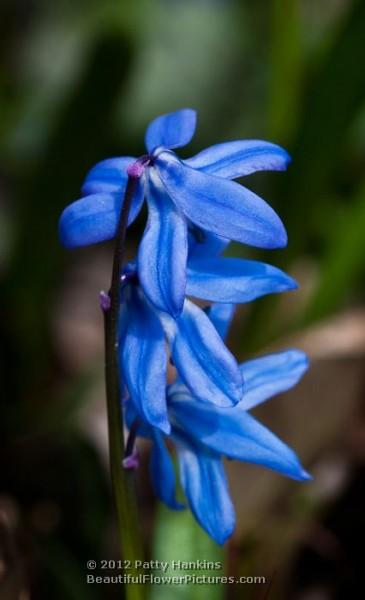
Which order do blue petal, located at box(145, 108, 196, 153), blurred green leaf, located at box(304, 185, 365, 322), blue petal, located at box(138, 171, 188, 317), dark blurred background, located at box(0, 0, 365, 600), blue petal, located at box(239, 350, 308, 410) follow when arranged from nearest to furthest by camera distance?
blue petal, located at box(138, 171, 188, 317)
blue petal, located at box(145, 108, 196, 153)
blue petal, located at box(239, 350, 308, 410)
dark blurred background, located at box(0, 0, 365, 600)
blurred green leaf, located at box(304, 185, 365, 322)

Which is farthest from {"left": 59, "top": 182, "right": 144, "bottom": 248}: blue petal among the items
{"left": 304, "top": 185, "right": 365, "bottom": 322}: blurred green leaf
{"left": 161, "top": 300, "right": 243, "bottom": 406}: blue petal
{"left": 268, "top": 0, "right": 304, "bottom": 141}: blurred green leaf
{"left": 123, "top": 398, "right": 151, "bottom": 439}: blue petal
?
{"left": 268, "top": 0, "right": 304, "bottom": 141}: blurred green leaf

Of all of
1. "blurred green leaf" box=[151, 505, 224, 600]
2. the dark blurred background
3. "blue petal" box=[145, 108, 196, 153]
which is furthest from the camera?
the dark blurred background

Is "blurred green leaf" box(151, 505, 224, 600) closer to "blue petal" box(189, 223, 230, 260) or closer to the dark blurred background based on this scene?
the dark blurred background

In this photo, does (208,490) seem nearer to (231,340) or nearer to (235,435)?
(235,435)

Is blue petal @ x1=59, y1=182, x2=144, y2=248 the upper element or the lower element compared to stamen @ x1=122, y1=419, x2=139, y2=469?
upper

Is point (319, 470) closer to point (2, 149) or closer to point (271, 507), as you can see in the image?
point (271, 507)

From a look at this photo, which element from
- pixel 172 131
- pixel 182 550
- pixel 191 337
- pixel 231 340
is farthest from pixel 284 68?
pixel 191 337

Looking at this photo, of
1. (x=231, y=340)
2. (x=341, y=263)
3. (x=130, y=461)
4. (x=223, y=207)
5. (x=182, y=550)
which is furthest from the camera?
(x=231, y=340)

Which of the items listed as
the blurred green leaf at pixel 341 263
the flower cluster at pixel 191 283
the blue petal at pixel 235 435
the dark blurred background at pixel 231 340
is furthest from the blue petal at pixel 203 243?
the blurred green leaf at pixel 341 263
